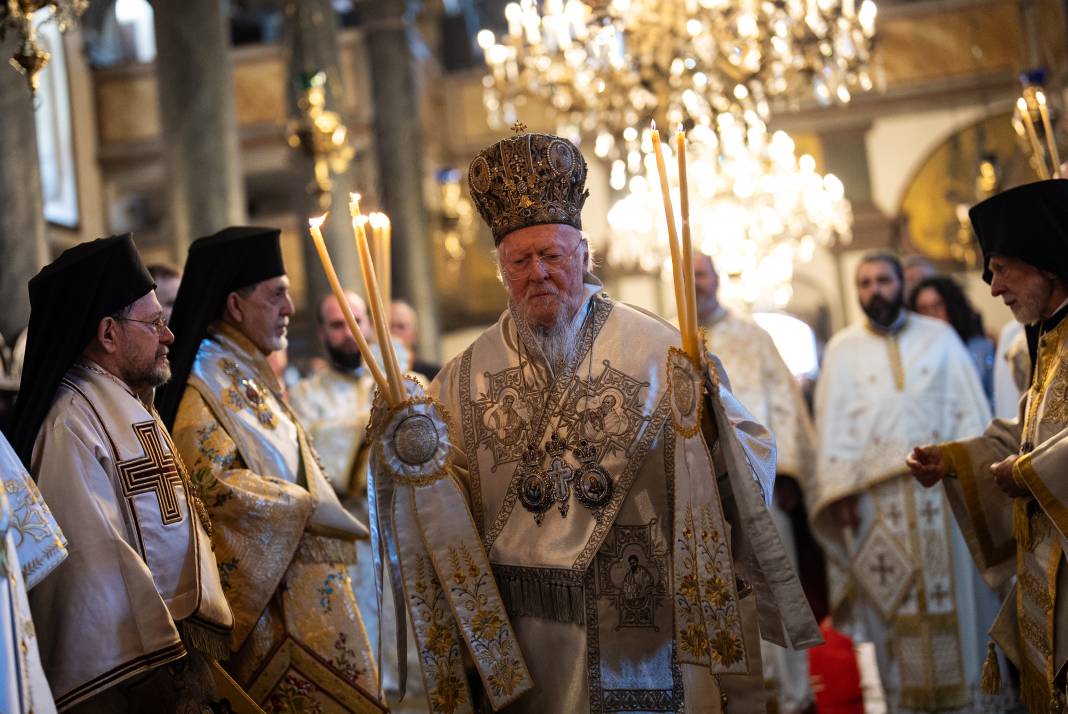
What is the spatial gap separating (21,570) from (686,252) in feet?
5.31

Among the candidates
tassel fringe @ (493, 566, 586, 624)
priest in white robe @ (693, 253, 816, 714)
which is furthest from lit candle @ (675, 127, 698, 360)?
priest in white robe @ (693, 253, 816, 714)

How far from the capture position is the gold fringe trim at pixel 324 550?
13.8 feet

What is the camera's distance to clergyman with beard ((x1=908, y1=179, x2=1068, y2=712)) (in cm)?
371

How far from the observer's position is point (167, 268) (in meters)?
5.61

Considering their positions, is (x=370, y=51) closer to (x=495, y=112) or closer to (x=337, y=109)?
(x=337, y=109)

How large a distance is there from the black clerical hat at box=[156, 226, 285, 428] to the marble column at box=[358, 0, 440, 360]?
9889mm

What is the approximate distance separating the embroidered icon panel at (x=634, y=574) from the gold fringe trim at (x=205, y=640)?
3.33ft

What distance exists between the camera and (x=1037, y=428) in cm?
388

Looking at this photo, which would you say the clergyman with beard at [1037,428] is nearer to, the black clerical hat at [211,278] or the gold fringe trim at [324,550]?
the gold fringe trim at [324,550]

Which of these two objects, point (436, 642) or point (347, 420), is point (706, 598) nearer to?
point (436, 642)

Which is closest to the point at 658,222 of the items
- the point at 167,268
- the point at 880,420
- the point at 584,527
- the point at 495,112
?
the point at 495,112

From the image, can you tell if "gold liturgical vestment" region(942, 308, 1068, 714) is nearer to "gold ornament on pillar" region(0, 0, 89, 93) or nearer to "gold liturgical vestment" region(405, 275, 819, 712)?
"gold liturgical vestment" region(405, 275, 819, 712)

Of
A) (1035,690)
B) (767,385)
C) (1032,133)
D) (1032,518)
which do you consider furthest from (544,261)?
(767,385)

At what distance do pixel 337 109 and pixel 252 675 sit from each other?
845 cm
